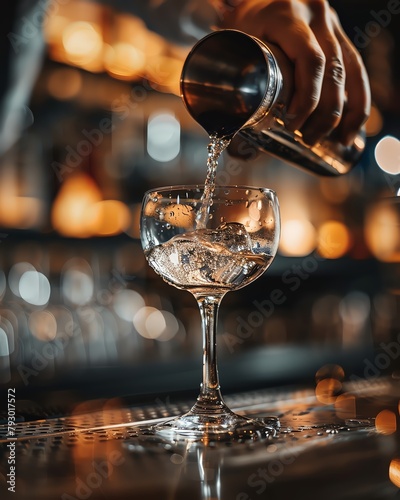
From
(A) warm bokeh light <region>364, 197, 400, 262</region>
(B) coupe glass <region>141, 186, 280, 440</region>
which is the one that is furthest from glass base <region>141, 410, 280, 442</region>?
(A) warm bokeh light <region>364, 197, 400, 262</region>

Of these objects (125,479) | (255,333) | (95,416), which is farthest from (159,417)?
(255,333)

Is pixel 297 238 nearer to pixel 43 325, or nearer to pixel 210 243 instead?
pixel 43 325

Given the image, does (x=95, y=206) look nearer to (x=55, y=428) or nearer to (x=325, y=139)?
(x=325, y=139)

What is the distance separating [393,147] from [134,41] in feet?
5.55

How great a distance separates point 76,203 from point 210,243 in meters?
1.82

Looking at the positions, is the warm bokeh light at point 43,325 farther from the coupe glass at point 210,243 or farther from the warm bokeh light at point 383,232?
the warm bokeh light at point 383,232

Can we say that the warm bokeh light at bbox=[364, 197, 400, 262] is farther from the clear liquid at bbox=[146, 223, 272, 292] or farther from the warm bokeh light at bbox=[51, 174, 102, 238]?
the clear liquid at bbox=[146, 223, 272, 292]

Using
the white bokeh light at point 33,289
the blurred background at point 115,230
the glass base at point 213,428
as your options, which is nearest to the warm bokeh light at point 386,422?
the glass base at point 213,428

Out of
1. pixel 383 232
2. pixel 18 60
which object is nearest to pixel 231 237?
pixel 18 60

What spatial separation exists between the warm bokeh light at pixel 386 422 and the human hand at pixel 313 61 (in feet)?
1.19

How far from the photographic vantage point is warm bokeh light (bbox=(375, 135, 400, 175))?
378cm

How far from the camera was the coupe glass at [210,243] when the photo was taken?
0.85 metres

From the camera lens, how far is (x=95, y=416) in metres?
0.91

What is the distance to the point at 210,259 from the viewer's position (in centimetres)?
86
